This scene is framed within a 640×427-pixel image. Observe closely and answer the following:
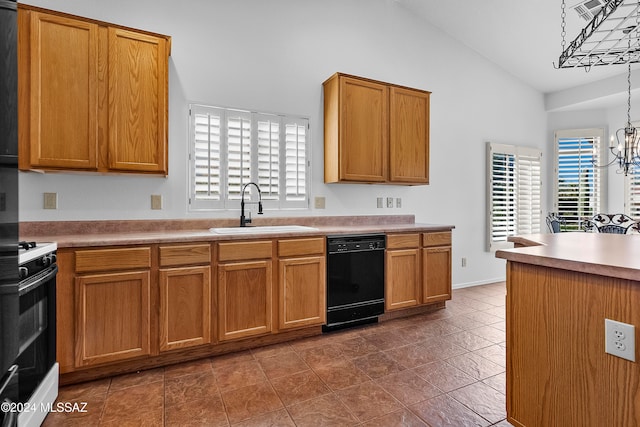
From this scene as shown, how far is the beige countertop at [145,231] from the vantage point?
7.52 feet

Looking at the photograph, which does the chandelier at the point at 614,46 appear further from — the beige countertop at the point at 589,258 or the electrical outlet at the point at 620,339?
the electrical outlet at the point at 620,339


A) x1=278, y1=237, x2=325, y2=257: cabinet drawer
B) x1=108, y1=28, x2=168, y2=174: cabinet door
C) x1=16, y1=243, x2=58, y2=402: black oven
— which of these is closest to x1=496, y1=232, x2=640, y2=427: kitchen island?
x1=278, y1=237, x2=325, y2=257: cabinet drawer

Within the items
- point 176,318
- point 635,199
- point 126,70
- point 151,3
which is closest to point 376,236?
point 176,318

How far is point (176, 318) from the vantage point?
8.01ft

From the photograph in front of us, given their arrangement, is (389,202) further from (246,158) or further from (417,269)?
(246,158)

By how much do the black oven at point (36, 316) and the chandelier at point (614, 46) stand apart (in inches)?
124

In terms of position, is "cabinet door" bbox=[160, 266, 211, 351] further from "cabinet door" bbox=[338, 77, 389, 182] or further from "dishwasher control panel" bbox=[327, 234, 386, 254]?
"cabinet door" bbox=[338, 77, 389, 182]

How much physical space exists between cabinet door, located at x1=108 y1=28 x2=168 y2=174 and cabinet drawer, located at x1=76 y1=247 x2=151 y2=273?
675mm

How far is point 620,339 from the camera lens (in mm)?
1097

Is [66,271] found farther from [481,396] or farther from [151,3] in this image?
[481,396]

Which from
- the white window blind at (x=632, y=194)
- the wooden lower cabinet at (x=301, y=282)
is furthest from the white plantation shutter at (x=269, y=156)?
the white window blind at (x=632, y=194)

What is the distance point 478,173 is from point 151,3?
449cm

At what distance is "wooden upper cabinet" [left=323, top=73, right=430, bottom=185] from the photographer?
3434 millimetres

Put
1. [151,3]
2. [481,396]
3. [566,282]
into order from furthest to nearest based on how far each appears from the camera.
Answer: [151,3], [481,396], [566,282]
